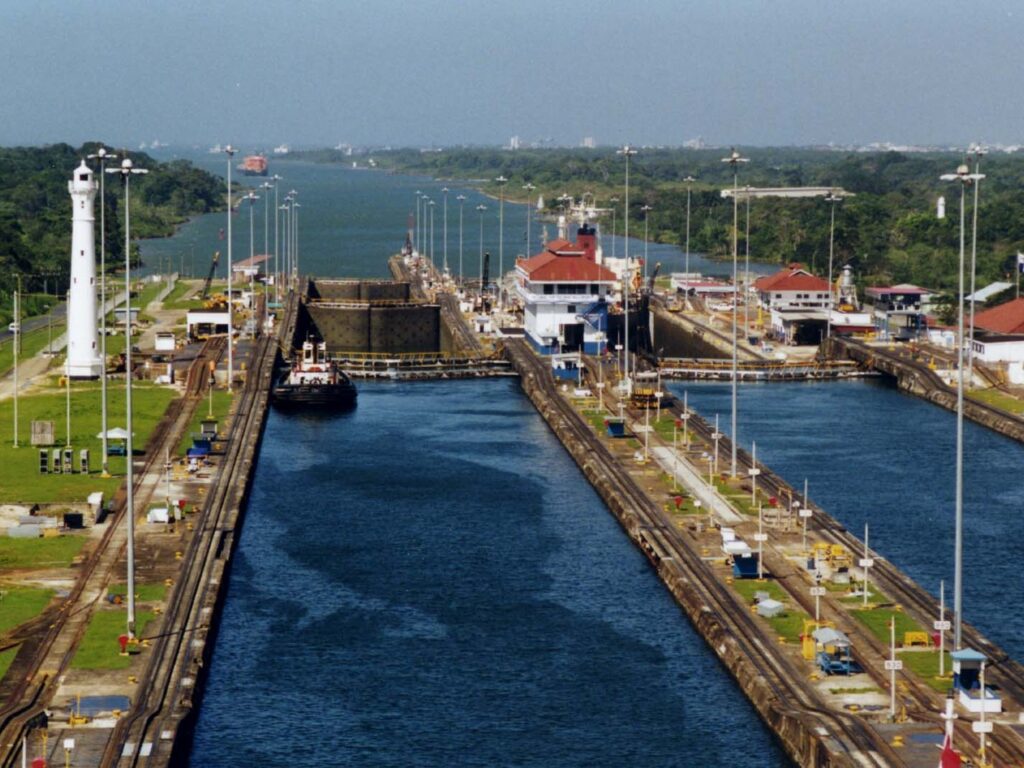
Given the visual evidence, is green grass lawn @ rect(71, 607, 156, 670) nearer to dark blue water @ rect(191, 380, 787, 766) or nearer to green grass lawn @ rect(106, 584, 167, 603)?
green grass lawn @ rect(106, 584, 167, 603)

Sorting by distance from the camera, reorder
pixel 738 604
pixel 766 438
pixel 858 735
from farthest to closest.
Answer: pixel 766 438, pixel 738 604, pixel 858 735

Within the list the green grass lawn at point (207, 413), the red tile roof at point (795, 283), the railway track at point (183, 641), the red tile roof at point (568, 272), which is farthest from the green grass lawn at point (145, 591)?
the red tile roof at point (795, 283)

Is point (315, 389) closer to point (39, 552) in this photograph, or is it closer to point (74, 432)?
point (74, 432)

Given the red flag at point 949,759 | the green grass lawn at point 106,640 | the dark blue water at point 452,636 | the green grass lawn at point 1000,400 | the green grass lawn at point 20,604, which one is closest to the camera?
the red flag at point 949,759

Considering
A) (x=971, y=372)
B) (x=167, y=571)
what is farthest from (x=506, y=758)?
(x=971, y=372)

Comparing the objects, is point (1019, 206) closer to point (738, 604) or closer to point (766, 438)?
point (766, 438)

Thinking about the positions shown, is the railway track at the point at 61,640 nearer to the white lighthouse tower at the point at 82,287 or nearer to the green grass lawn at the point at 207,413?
the green grass lawn at the point at 207,413
